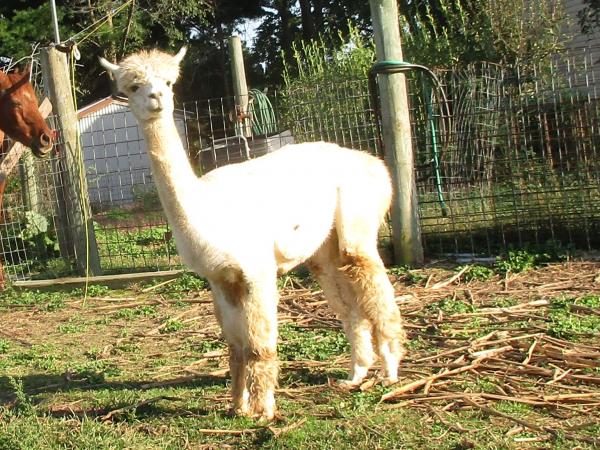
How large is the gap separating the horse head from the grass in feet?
6.45

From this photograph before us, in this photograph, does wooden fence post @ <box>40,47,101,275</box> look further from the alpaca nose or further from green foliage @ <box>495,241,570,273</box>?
green foliage @ <box>495,241,570,273</box>

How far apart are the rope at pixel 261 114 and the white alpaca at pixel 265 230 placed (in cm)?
646

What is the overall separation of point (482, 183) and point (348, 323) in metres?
4.30

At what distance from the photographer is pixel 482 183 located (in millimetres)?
9047

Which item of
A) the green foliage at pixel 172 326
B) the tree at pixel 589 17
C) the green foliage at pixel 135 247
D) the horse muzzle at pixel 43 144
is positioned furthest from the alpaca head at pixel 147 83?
the tree at pixel 589 17

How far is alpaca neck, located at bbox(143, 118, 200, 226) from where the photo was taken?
4191 mm

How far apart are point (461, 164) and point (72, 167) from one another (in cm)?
488

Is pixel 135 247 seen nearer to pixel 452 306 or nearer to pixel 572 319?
pixel 452 306

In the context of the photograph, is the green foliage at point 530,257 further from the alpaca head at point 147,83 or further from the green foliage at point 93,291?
the alpaca head at point 147,83

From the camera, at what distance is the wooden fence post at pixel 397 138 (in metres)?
8.50

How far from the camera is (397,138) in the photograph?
27.9ft

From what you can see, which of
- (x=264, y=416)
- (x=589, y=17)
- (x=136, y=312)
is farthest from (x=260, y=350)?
(x=589, y=17)

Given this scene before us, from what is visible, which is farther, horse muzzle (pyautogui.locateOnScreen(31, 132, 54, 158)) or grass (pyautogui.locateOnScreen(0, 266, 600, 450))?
horse muzzle (pyautogui.locateOnScreen(31, 132, 54, 158))

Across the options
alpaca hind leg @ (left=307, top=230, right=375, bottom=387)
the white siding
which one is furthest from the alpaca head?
alpaca hind leg @ (left=307, top=230, right=375, bottom=387)
